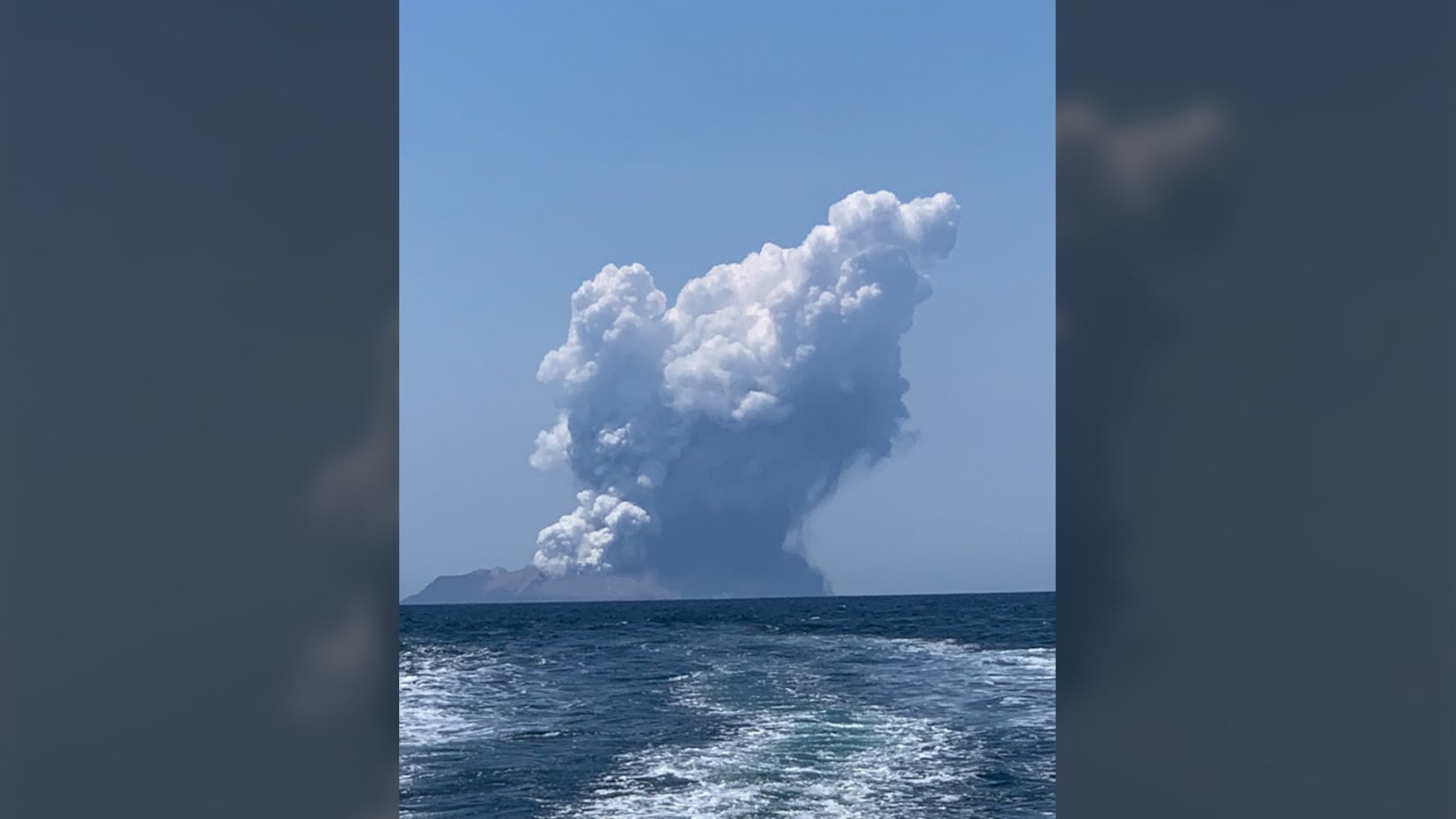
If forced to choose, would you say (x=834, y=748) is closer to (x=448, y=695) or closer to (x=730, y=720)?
(x=730, y=720)

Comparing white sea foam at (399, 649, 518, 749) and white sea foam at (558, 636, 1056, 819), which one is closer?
white sea foam at (558, 636, 1056, 819)

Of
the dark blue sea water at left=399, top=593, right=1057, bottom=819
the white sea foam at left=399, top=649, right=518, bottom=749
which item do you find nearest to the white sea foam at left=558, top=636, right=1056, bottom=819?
the dark blue sea water at left=399, top=593, right=1057, bottom=819

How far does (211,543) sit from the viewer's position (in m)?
1.53

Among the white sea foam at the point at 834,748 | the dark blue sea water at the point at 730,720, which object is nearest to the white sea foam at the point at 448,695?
the dark blue sea water at the point at 730,720

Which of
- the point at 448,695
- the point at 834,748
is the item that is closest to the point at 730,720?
the point at 834,748

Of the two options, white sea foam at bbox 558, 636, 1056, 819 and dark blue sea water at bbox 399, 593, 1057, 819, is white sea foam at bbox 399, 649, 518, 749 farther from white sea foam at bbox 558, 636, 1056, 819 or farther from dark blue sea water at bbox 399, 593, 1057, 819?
white sea foam at bbox 558, 636, 1056, 819

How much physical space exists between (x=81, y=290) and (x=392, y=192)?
0.46 m

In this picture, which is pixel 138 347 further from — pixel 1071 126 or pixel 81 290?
pixel 1071 126

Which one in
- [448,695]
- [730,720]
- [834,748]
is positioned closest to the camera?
[834,748]

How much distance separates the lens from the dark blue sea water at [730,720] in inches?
447

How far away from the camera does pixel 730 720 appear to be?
1642 centimetres

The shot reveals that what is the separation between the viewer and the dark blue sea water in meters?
11.4

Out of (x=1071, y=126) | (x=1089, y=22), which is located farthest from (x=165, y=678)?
(x=1089, y=22)

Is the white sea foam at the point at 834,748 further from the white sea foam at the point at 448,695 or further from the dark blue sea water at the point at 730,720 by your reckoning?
the white sea foam at the point at 448,695
